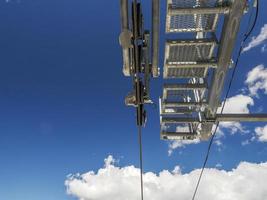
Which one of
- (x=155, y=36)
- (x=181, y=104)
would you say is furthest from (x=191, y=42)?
(x=181, y=104)

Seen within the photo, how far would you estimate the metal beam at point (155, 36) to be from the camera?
21.4ft

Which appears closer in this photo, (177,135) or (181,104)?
(181,104)

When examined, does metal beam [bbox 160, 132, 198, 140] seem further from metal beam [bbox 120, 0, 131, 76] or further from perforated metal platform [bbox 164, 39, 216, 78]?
metal beam [bbox 120, 0, 131, 76]

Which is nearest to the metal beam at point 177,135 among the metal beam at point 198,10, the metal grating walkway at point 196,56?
the metal grating walkway at point 196,56

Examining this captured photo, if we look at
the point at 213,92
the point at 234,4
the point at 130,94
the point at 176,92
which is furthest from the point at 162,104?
the point at 234,4

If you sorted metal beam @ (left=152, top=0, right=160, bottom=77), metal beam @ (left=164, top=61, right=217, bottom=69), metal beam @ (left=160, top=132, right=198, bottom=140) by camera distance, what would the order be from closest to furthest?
metal beam @ (left=152, top=0, right=160, bottom=77) → metal beam @ (left=164, top=61, right=217, bottom=69) → metal beam @ (left=160, top=132, right=198, bottom=140)

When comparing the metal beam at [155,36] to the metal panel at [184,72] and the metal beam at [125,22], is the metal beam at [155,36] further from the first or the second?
the metal panel at [184,72]

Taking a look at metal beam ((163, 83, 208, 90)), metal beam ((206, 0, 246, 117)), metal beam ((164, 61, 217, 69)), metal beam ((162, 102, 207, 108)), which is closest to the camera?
metal beam ((206, 0, 246, 117))

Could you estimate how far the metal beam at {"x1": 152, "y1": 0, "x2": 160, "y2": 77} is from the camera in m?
6.51

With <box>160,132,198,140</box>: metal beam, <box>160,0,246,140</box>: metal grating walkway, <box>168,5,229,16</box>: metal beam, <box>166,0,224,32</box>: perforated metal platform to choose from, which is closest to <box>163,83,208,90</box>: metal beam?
<box>160,0,246,140</box>: metal grating walkway

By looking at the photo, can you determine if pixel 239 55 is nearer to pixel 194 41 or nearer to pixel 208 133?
pixel 194 41

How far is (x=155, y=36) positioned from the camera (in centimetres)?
726

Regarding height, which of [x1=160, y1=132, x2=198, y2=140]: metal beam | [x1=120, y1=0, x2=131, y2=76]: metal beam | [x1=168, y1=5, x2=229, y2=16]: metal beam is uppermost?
[x1=160, y1=132, x2=198, y2=140]: metal beam

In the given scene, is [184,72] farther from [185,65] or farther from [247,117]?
[247,117]
